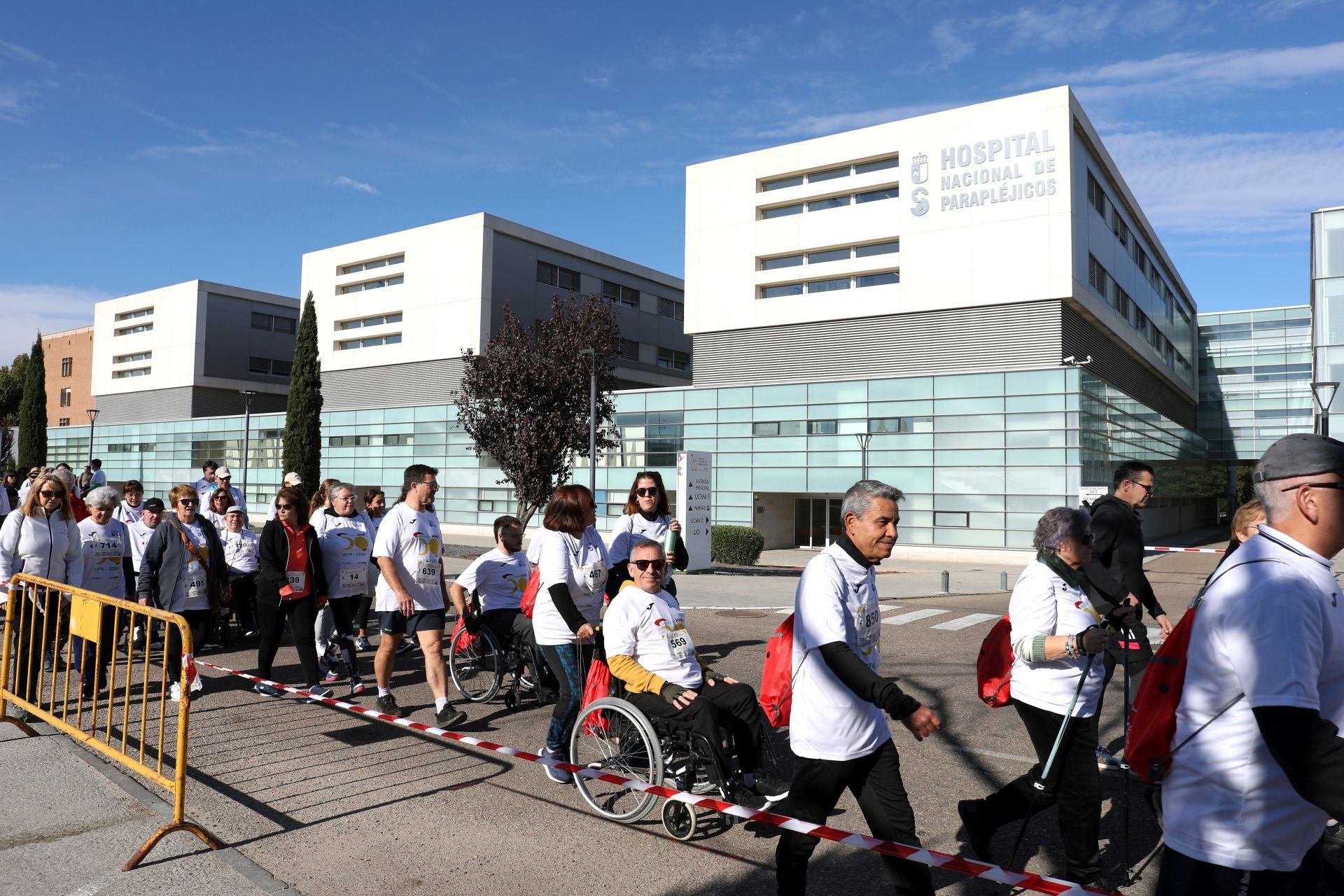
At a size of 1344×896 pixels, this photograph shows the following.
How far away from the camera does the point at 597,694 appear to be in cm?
523

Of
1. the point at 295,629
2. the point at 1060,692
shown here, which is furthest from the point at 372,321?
the point at 1060,692

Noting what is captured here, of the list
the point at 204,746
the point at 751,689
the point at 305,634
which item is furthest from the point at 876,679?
the point at 305,634

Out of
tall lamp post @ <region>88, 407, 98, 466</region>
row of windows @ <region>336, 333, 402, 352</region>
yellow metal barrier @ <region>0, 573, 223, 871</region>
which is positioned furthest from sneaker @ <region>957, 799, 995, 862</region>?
tall lamp post @ <region>88, 407, 98, 466</region>

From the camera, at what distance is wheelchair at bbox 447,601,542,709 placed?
750cm

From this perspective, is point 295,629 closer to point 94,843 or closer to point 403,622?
point 403,622

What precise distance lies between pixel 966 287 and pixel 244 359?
47.7m

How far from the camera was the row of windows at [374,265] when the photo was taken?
44.3 m

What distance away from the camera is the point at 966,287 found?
96.3 ft

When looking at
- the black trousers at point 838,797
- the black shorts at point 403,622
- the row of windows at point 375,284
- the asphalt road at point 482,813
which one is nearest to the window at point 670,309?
the row of windows at point 375,284

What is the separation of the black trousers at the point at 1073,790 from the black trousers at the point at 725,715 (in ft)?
4.57

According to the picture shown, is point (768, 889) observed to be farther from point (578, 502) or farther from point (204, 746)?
point (204, 746)

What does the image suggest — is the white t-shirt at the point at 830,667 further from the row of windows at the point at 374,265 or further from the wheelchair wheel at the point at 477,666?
the row of windows at the point at 374,265

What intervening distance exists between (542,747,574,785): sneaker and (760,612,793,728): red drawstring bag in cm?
185

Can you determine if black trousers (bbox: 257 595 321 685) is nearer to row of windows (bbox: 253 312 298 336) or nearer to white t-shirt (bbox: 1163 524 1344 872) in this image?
white t-shirt (bbox: 1163 524 1344 872)
